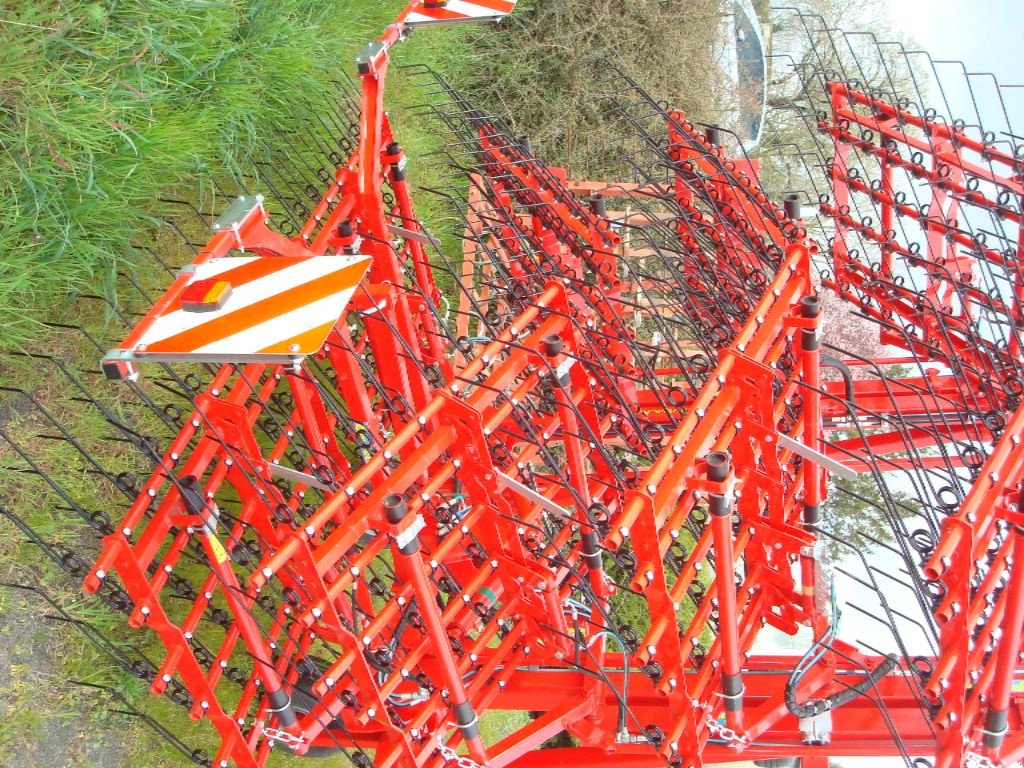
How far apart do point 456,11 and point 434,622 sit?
303 centimetres

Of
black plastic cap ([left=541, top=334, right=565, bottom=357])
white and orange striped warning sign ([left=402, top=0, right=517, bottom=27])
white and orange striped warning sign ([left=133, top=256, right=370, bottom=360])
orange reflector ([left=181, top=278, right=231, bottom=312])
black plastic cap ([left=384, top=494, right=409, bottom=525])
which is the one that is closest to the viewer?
white and orange striped warning sign ([left=133, top=256, right=370, bottom=360])

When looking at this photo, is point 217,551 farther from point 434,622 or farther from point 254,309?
point 254,309

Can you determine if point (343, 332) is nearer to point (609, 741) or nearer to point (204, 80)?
point (204, 80)

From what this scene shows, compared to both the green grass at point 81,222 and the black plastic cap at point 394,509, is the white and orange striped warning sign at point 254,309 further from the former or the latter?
the green grass at point 81,222

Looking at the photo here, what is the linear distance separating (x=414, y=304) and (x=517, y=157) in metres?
1.28

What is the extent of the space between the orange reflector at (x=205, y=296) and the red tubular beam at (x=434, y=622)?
2.29 ft

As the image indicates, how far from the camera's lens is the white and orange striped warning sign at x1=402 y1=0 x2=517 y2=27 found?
4289mm

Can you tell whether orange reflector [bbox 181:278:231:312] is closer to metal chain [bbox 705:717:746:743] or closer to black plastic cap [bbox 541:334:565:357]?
black plastic cap [bbox 541:334:565:357]

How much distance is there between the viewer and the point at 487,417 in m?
3.24

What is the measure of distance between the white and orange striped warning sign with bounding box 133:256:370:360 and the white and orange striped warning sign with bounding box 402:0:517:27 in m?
2.27

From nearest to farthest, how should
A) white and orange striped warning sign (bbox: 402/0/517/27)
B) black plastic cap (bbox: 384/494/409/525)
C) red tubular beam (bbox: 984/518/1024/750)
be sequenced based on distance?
1. black plastic cap (bbox: 384/494/409/525)
2. red tubular beam (bbox: 984/518/1024/750)
3. white and orange striped warning sign (bbox: 402/0/517/27)

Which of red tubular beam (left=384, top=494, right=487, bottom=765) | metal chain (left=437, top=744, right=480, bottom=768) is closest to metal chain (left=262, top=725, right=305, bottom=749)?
metal chain (left=437, top=744, right=480, bottom=768)

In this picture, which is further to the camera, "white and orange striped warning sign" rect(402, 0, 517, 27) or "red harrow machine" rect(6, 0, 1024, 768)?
"white and orange striped warning sign" rect(402, 0, 517, 27)

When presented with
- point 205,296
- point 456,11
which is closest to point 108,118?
point 205,296
